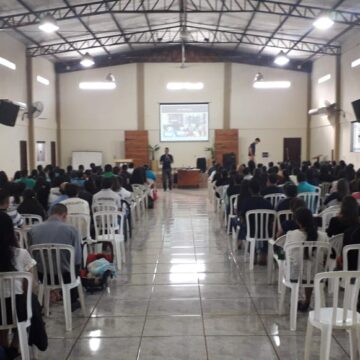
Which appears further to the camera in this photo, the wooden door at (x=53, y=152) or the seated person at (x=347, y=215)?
the wooden door at (x=53, y=152)

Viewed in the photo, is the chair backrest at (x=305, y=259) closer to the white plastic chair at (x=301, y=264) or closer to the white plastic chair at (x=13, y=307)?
the white plastic chair at (x=301, y=264)

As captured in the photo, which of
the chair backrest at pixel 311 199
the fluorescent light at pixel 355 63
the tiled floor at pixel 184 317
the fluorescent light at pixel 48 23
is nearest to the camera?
the tiled floor at pixel 184 317

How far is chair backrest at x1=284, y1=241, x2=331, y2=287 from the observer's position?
12.3 ft

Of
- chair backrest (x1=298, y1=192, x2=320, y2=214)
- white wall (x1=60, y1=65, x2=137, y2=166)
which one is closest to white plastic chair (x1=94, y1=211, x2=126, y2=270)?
chair backrest (x1=298, y1=192, x2=320, y2=214)

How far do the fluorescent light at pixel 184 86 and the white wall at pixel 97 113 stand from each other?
142 centimetres

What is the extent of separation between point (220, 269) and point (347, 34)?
422 inches

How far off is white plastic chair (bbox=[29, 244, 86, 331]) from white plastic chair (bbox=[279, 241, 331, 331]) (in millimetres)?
1735

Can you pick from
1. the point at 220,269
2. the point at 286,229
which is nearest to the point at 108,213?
the point at 220,269

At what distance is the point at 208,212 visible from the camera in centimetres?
1055

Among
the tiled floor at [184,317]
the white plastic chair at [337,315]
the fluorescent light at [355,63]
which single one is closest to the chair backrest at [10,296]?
the tiled floor at [184,317]

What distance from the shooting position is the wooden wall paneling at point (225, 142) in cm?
1855

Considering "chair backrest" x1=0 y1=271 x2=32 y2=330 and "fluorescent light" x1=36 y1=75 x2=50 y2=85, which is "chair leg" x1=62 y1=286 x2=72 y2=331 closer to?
"chair backrest" x1=0 y1=271 x2=32 y2=330

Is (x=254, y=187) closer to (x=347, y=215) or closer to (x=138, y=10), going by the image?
(x=347, y=215)

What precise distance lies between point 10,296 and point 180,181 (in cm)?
1370
